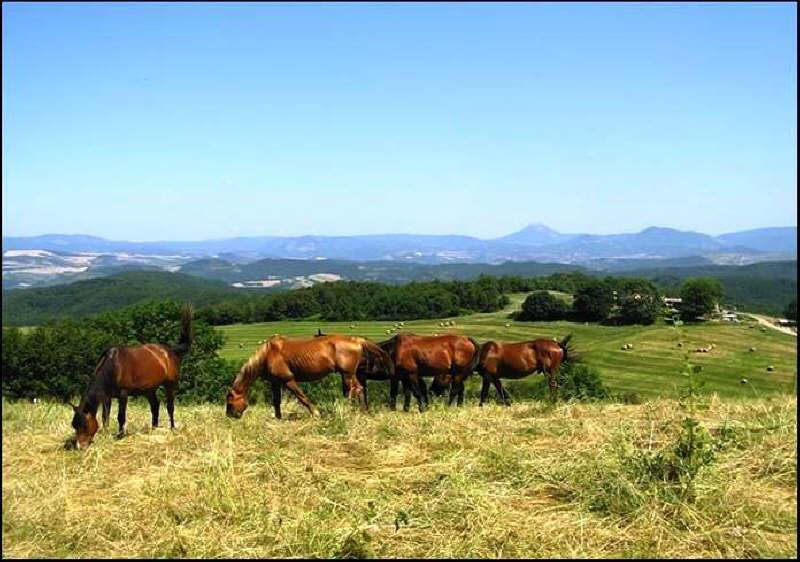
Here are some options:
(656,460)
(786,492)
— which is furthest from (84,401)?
(786,492)

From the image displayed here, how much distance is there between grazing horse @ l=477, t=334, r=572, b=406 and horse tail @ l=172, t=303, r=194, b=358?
684 centimetres

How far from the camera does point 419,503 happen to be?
5.96 meters

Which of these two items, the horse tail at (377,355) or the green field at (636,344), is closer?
the horse tail at (377,355)

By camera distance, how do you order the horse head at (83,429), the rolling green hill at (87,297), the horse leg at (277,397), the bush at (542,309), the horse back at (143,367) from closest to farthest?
1. the horse head at (83,429)
2. the horse back at (143,367)
3. the horse leg at (277,397)
4. the bush at (542,309)
5. the rolling green hill at (87,297)

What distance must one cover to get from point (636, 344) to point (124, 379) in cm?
7428

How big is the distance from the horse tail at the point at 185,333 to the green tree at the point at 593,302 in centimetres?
7994

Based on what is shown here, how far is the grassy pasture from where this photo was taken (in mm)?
5215

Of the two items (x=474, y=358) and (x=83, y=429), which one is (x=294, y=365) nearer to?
(x=83, y=429)

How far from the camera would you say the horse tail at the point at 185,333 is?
10633 millimetres

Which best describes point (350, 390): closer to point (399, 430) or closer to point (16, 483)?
point (399, 430)

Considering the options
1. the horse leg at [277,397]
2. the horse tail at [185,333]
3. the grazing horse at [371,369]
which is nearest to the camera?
the horse tail at [185,333]

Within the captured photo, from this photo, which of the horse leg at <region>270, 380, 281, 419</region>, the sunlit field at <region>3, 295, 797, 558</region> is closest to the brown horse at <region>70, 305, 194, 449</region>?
the sunlit field at <region>3, 295, 797, 558</region>

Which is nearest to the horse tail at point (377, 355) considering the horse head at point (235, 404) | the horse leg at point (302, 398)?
the horse leg at point (302, 398)

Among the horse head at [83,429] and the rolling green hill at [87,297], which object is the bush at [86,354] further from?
the rolling green hill at [87,297]
